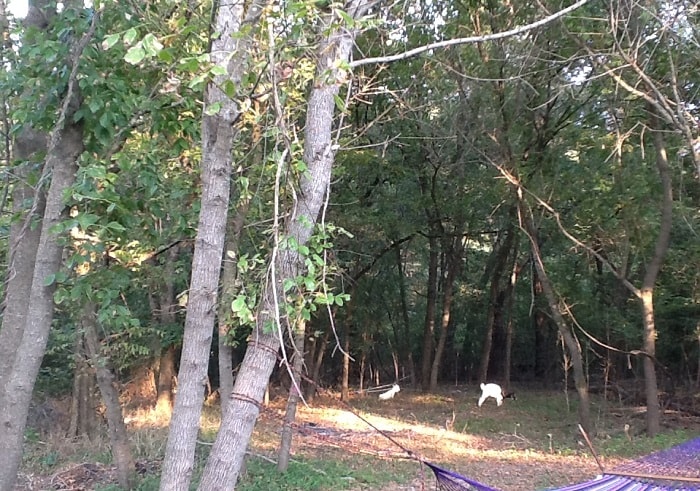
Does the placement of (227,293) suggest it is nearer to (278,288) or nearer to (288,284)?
(278,288)

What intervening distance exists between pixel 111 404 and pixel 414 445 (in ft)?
10.8

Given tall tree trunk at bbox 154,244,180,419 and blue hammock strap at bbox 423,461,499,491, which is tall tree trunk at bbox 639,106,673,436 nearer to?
blue hammock strap at bbox 423,461,499,491

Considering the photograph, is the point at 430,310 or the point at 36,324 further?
the point at 430,310

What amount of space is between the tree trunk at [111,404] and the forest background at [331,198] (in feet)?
0.07

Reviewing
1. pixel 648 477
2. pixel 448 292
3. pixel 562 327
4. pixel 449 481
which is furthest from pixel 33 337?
pixel 448 292

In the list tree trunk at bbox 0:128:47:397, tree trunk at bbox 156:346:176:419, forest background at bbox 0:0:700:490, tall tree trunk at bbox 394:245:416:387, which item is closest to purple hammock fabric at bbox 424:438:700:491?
forest background at bbox 0:0:700:490

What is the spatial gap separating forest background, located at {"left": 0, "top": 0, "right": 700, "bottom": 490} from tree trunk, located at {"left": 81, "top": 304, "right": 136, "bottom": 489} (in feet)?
0.07

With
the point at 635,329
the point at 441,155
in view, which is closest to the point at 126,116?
the point at 441,155

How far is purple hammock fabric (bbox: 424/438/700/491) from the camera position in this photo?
7.84ft

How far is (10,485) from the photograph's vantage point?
2.38m

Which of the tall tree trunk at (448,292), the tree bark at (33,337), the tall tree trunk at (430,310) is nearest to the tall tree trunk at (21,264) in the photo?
the tree bark at (33,337)

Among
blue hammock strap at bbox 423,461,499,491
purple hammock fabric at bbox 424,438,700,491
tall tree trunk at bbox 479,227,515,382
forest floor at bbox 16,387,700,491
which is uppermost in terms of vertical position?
tall tree trunk at bbox 479,227,515,382

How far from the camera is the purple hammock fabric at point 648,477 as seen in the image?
7.84ft

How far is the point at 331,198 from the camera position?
7027mm
